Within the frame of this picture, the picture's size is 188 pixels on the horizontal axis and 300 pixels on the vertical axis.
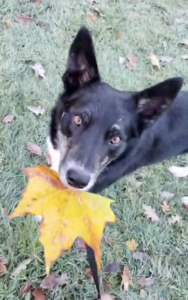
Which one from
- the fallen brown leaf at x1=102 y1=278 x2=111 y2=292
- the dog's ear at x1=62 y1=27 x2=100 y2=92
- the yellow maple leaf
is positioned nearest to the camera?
the yellow maple leaf

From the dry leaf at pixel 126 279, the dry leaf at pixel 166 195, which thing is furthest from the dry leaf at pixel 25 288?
the dry leaf at pixel 166 195

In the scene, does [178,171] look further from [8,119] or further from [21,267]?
[21,267]

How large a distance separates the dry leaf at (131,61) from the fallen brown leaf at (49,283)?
288 cm

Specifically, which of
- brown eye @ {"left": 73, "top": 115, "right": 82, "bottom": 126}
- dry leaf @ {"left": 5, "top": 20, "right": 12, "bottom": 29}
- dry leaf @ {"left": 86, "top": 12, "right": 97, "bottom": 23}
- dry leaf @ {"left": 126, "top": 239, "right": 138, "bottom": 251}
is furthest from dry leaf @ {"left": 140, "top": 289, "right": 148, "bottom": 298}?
dry leaf @ {"left": 86, "top": 12, "right": 97, "bottom": 23}

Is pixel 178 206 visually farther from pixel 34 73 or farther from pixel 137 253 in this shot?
pixel 34 73

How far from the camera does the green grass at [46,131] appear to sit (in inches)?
120

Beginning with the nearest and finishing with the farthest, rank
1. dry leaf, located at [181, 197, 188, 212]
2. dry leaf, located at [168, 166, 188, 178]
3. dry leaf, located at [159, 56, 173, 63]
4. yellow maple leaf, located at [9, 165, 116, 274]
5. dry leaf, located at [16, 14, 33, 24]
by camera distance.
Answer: yellow maple leaf, located at [9, 165, 116, 274], dry leaf, located at [181, 197, 188, 212], dry leaf, located at [168, 166, 188, 178], dry leaf, located at [16, 14, 33, 24], dry leaf, located at [159, 56, 173, 63]

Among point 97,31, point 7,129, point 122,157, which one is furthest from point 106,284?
point 97,31

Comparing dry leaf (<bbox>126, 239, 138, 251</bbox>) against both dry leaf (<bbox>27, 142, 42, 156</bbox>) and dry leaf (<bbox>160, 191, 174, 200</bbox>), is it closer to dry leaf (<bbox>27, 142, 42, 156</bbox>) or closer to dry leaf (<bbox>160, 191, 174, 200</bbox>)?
dry leaf (<bbox>160, 191, 174, 200</bbox>)

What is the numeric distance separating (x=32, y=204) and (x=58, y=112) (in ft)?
2.84

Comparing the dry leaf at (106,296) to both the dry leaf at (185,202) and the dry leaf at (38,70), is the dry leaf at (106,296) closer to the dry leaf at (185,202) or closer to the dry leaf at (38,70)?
the dry leaf at (185,202)

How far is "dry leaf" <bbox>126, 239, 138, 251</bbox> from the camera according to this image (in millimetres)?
3369

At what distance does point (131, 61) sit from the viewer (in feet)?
16.6

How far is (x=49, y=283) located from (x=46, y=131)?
1.42 m
